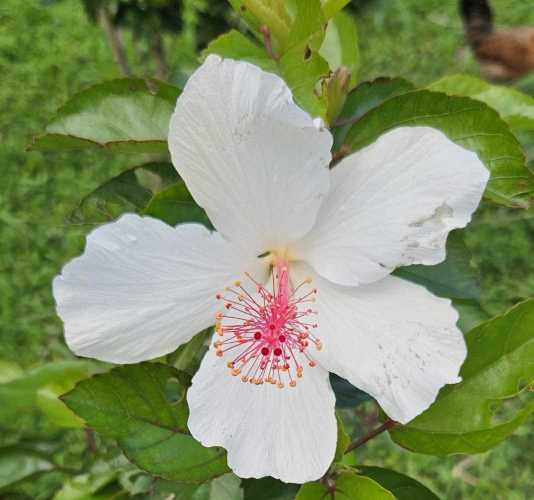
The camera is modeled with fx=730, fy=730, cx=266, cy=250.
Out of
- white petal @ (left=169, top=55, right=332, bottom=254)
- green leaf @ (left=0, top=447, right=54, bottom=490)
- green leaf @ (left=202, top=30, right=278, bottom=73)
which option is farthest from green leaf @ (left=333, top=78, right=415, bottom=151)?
green leaf @ (left=0, top=447, right=54, bottom=490)

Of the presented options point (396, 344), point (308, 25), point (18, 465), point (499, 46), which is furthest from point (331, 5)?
point (499, 46)

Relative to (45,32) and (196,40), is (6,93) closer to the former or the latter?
(45,32)

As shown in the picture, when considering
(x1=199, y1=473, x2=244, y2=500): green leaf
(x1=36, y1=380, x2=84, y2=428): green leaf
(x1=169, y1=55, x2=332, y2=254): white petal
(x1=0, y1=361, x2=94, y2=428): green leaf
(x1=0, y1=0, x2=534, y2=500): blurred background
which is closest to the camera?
(x1=169, y1=55, x2=332, y2=254): white petal

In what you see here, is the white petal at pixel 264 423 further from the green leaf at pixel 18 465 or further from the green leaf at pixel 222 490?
the green leaf at pixel 18 465

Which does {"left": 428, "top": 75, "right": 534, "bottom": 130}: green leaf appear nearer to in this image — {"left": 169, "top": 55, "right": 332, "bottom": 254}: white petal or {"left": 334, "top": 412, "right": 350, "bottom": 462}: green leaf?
{"left": 169, "top": 55, "right": 332, "bottom": 254}: white petal

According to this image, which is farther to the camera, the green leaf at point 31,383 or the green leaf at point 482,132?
the green leaf at point 31,383

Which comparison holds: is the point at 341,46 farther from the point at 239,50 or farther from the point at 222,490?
the point at 222,490

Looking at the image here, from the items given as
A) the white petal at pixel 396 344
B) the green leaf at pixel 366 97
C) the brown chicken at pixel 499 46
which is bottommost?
the brown chicken at pixel 499 46

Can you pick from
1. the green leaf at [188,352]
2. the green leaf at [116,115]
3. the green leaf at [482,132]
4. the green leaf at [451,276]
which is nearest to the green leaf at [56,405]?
the green leaf at [188,352]
